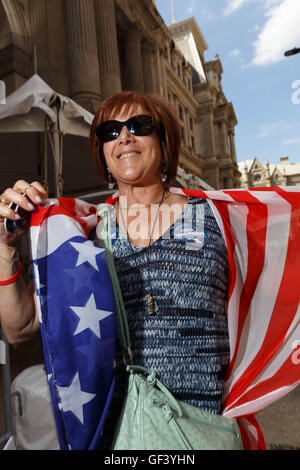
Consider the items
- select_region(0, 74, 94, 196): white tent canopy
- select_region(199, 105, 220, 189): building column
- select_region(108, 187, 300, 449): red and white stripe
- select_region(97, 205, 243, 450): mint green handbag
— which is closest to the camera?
select_region(97, 205, 243, 450): mint green handbag

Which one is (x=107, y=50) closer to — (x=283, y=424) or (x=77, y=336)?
(x=283, y=424)

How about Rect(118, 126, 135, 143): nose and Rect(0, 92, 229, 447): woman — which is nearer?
Rect(0, 92, 229, 447): woman

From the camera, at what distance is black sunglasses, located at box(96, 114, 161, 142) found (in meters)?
1.42

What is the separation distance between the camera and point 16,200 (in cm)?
114

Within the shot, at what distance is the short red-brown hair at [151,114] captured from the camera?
146cm

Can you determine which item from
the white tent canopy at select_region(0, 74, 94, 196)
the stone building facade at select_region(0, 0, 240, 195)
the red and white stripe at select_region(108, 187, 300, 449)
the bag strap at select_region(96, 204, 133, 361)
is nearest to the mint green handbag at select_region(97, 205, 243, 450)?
the bag strap at select_region(96, 204, 133, 361)

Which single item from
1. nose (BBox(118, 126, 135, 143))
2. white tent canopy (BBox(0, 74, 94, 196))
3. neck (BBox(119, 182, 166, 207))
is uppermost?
white tent canopy (BBox(0, 74, 94, 196))

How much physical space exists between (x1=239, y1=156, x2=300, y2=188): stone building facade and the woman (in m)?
80.7

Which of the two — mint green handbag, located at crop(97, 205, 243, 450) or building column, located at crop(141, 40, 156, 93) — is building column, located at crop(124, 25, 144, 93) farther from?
mint green handbag, located at crop(97, 205, 243, 450)

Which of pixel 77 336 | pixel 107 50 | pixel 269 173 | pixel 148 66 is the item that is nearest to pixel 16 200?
pixel 77 336

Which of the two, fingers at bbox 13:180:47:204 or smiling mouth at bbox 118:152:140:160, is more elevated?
smiling mouth at bbox 118:152:140:160

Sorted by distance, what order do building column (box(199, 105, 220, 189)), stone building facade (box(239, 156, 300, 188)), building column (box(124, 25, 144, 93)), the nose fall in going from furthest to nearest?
stone building facade (box(239, 156, 300, 188)) < building column (box(199, 105, 220, 189)) < building column (box(124, 25, 144, 93)) < the nose

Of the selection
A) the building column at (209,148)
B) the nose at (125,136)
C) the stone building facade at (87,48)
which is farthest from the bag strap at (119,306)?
the building column at (209,148)
